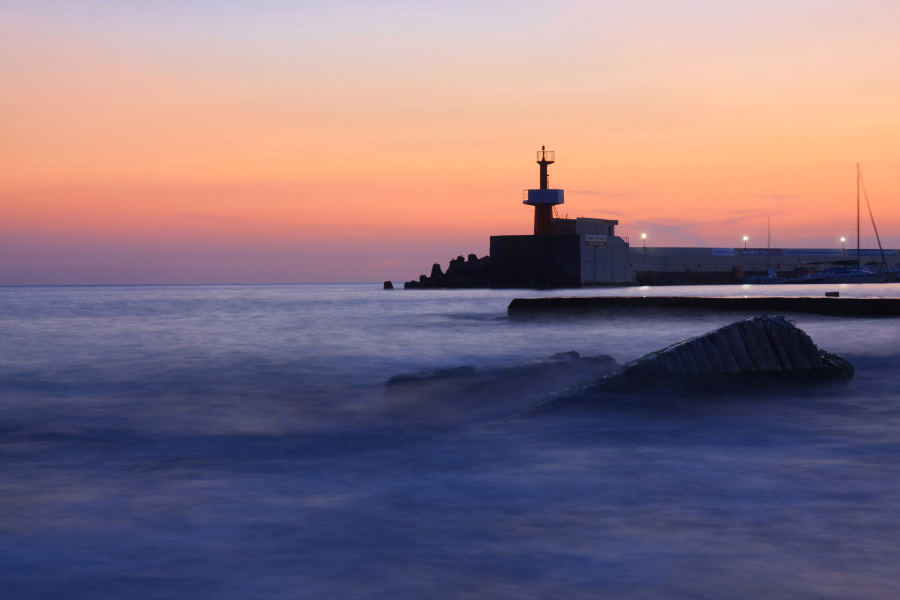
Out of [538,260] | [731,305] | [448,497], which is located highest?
[538,260]

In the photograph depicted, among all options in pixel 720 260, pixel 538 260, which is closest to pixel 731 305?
pixel 538 260

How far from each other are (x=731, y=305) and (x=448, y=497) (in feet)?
55.3

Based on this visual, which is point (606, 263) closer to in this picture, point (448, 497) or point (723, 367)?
point (723, 367)

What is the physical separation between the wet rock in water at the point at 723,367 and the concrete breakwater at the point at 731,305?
32.5 ft

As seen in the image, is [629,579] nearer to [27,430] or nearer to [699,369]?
[699,369]

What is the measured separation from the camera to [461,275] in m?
74.5

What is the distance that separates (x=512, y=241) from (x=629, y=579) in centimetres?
5897

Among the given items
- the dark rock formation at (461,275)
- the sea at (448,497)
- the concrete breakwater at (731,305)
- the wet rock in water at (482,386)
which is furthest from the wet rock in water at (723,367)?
the dark rock formation at (461,275)

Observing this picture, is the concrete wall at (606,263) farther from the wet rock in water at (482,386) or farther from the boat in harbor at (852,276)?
the wet rock in water at (482,386)

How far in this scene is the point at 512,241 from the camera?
61.1 meters

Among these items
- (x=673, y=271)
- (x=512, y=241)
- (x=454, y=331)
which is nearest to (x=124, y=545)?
(x=454, y=331)

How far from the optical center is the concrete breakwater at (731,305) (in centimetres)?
1606

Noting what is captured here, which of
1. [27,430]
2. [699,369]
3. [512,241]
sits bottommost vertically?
[27,430]

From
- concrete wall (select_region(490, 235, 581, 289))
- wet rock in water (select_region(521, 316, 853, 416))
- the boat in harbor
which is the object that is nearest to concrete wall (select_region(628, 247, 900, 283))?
the boat in harbor
